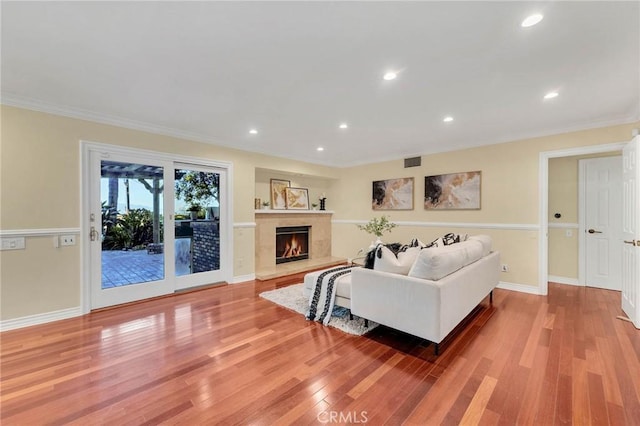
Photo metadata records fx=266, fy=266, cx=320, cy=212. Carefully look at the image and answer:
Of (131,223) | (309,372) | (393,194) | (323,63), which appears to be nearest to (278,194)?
(393,194)

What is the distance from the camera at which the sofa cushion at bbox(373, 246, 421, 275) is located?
266cm

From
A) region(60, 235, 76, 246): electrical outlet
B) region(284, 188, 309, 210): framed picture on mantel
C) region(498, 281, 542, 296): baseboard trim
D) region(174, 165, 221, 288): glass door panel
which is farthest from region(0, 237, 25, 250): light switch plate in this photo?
region(498, 281, 542, 296): baseboard trim

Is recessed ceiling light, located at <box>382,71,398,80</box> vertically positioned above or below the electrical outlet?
above

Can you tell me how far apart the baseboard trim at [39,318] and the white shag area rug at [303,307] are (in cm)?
229

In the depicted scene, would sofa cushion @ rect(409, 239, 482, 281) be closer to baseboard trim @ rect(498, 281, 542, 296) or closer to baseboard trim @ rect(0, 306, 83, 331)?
baseboard trim @ rect(498, 281, 542, 296)

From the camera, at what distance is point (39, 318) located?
3078mm

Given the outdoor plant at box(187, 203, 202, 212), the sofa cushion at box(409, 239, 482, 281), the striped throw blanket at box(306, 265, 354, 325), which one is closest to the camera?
the sofa cushion at box(409, 239, 482, 281)

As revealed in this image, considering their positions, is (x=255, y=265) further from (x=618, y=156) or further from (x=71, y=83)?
(x=618, y=156)

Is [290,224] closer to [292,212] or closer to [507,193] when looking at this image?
[292,212]

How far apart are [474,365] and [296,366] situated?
149cm

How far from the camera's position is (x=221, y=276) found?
4730 millimetres

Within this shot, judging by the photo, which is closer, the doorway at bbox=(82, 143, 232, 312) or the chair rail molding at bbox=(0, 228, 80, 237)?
the chair rail molding at bbox=(0, 228, 80, 237)

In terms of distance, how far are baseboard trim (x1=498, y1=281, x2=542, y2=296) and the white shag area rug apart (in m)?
2.86

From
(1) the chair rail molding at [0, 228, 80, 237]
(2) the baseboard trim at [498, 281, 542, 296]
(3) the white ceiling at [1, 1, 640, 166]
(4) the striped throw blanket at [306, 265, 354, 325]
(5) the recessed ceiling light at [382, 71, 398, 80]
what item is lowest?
(2) the baseboard trim at [498, 281, 542, 296]
